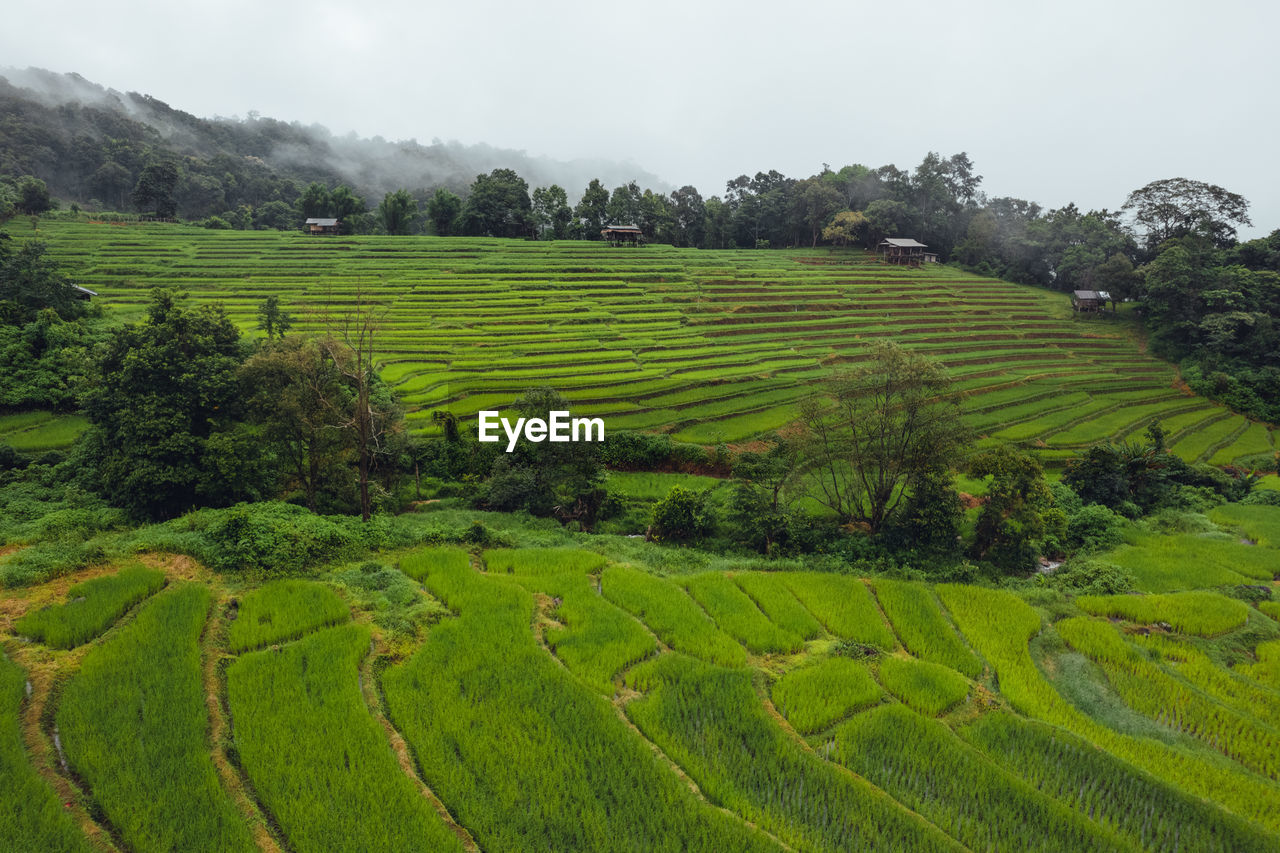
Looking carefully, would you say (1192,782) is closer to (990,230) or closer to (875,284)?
(875,284)

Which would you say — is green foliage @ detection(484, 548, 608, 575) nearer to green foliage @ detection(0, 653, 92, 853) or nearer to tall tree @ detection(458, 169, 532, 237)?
green foliage @ detection(0, 653, 92, 853)

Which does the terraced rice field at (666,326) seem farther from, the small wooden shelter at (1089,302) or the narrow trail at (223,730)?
the narrow trail at (223,730)

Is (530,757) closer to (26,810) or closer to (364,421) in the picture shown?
(26,810)

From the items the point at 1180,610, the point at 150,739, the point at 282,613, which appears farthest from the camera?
the point at 1180,610

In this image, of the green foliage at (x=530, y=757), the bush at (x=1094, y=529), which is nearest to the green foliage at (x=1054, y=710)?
the green foliage at (x=530, y=757)

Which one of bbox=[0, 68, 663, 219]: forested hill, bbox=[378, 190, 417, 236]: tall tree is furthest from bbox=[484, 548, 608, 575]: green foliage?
bbox=[0, 68, 663, 219]: forested hill

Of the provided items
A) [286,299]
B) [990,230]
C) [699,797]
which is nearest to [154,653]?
[699,797]

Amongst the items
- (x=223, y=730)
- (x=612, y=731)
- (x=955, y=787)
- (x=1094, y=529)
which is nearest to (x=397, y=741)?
(x=223, y=730)
